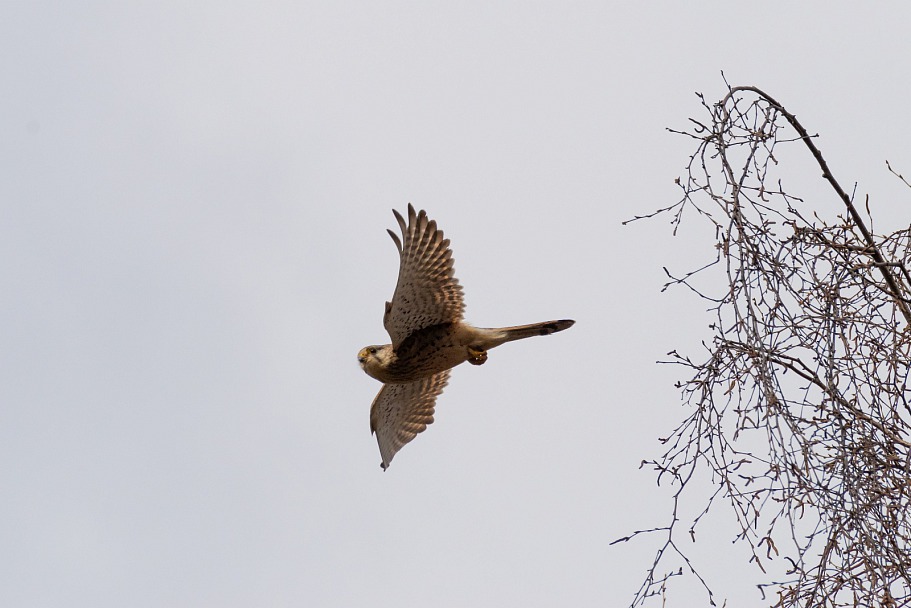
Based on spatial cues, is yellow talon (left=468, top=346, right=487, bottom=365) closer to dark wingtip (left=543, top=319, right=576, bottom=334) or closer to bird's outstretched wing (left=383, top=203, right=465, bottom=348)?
bird's outstretched wing (left=383, top=203, right=465, bottom=348)

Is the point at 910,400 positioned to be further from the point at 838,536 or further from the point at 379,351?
the point at 379,351

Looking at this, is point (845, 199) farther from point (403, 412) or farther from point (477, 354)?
point (403, 412)

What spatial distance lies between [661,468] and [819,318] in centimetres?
66

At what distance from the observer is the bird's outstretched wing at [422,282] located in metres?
6.58

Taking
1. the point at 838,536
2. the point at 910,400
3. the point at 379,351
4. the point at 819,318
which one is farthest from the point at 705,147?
the point at 379,351

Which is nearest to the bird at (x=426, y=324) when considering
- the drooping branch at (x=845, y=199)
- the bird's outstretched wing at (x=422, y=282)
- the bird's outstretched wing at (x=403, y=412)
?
the bird's outstretched wing at (x=422, y=282)

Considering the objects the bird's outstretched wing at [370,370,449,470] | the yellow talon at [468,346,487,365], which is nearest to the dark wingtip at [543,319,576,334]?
the yellow talon at [468,346,487,365]

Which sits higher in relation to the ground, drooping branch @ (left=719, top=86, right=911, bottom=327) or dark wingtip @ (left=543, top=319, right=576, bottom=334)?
dark wingtip @ (left=543, top=319, right=576, bottom=334)

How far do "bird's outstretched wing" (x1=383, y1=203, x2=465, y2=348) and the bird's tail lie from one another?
12.5 inches

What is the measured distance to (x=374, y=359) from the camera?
7141 millimetres

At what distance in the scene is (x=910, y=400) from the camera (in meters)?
3.61

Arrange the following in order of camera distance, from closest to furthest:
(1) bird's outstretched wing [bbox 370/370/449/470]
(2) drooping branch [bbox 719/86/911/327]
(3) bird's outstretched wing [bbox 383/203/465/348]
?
(2) drooping branch [bbox 719/86/911/327] → (3) bird's outstretched wing [bbox 383/203/465/348] → (1) bird's outstretched wing [bbox 370/370/449/470]

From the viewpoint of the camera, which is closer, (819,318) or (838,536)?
(838,536)

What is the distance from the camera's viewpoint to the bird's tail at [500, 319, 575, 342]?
6.59 m
